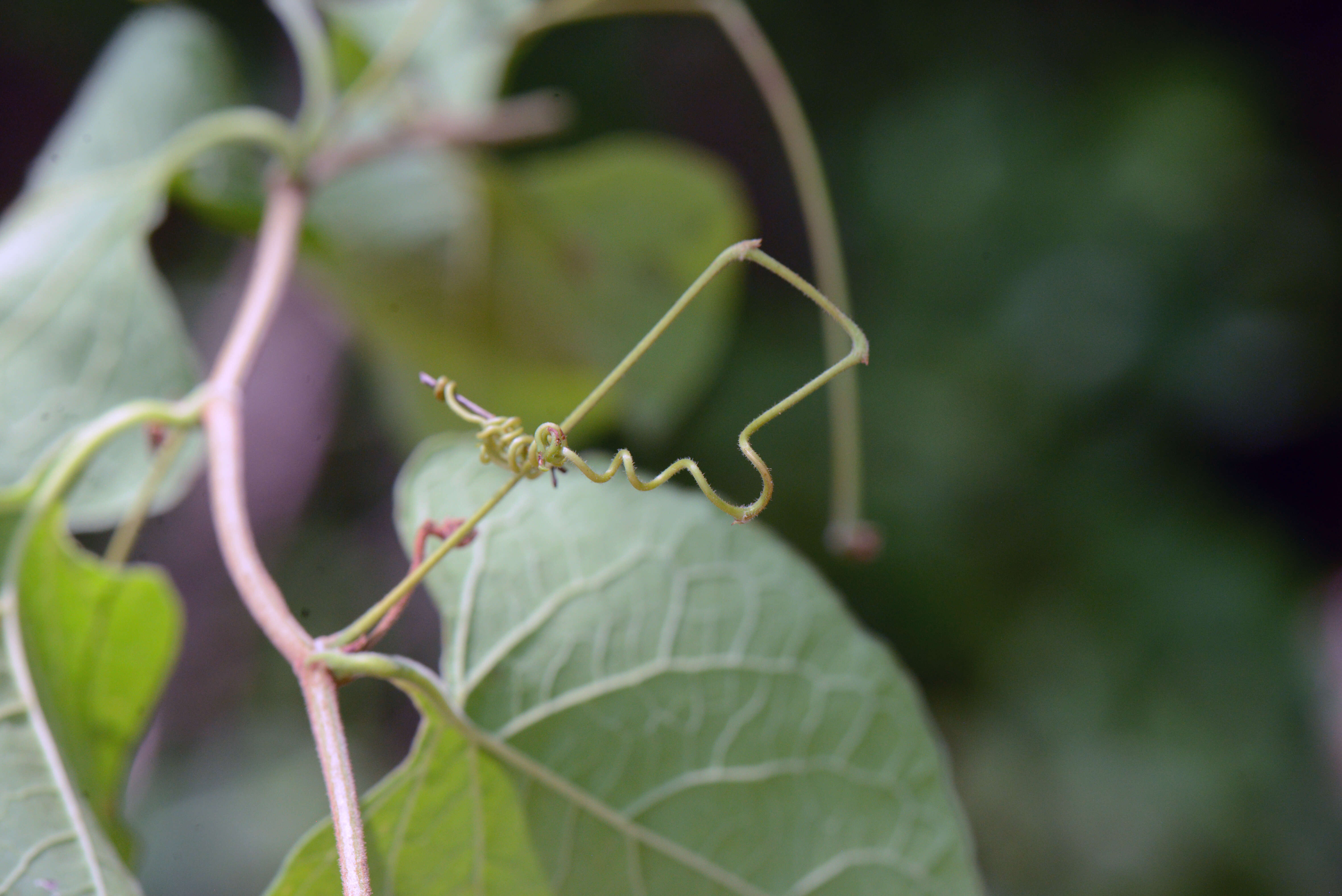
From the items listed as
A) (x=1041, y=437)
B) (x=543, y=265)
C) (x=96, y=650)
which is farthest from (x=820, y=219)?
(x=1041, y=437)

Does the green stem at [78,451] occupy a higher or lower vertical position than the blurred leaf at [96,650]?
higher

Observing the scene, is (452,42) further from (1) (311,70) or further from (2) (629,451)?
(2) (629,451)

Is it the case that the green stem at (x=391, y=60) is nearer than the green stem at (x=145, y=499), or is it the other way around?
the green stem at (x=145, y=499)

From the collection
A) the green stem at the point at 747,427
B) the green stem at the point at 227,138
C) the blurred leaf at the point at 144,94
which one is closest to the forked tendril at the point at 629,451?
the green stem at the point at 747,427

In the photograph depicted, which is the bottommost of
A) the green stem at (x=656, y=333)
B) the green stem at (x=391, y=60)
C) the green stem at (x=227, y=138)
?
the green stem at (x=656, y=333)

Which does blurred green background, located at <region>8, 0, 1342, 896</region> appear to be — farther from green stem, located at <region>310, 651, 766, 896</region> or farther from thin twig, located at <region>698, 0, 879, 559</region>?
green stem, located at <region>310, 651, 766, 896</region>

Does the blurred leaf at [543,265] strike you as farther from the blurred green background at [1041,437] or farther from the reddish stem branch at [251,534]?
the blurred green background at [1041,437]
